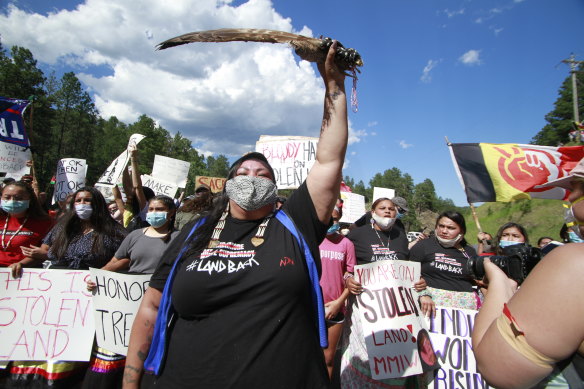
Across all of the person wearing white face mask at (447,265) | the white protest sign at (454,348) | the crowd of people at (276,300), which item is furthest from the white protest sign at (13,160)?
the white protest sign at (454,348)

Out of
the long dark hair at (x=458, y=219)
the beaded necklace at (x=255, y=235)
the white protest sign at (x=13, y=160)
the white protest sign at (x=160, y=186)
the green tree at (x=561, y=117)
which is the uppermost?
the green tree at (x=561, y=117)

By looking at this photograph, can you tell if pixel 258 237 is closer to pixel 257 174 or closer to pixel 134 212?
pixel 257 174

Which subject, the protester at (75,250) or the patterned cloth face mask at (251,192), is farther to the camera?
the protester at (75,250)

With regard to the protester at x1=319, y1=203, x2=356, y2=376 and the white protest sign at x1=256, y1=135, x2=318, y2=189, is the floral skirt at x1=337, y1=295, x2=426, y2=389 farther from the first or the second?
the white protest sign at x1=256, y1=135, x2=318, y2=189

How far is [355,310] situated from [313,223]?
7.72 feet

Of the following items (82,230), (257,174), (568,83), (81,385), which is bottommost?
(81,385)

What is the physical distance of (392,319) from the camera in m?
3.07

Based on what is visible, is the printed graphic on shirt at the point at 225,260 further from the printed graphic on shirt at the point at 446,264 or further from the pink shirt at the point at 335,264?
the printed graphic on shirt at the point at 446,264

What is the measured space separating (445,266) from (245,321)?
2.87m

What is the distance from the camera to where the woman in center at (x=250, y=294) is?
1.35 m

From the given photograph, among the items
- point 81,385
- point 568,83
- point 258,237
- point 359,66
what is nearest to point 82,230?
point 81,385

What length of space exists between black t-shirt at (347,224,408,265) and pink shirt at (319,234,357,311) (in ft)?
0.66

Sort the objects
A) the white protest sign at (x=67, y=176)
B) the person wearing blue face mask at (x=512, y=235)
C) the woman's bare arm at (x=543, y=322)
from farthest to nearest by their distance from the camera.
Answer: the white protest sign at (x=67, y=176) < the person wearing blue face mask at (x=512, y=235) < the woman's bare arm at (x=543, y=322)

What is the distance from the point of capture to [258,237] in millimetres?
1580
